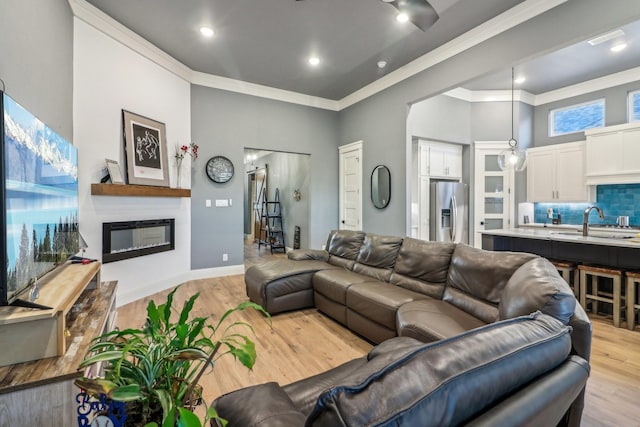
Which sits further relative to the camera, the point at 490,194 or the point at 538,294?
the point at 490,194

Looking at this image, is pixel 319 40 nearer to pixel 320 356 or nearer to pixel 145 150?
pixel 145 150

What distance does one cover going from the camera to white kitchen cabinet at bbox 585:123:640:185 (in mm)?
4508

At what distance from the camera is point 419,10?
236 centimetres

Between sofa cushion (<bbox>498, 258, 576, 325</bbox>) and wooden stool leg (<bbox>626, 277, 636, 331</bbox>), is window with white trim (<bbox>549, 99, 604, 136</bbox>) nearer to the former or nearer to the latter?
wooden stool leg (<bbox>626, 277, 636, 331</bbox>)

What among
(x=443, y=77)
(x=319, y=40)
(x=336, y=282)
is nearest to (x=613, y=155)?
(x=443, y=77)

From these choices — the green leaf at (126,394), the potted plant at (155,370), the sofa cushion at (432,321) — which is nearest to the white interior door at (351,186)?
the sofa cushion at (432,321)

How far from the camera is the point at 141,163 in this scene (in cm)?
389

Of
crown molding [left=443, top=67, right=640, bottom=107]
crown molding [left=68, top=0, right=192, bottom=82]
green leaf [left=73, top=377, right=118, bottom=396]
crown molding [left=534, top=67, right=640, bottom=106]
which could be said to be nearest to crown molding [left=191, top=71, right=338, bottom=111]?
crown molding [left=68, top=0, right=192, bottom=82]

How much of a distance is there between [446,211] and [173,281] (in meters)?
4.70

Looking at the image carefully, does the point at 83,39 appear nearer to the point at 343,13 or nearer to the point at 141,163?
the point at 141,163

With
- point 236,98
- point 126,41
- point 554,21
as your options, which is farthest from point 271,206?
point 554,21

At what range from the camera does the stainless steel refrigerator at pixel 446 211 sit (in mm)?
5379

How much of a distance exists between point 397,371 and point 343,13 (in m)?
3.65

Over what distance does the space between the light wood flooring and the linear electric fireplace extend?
65 centimetres
